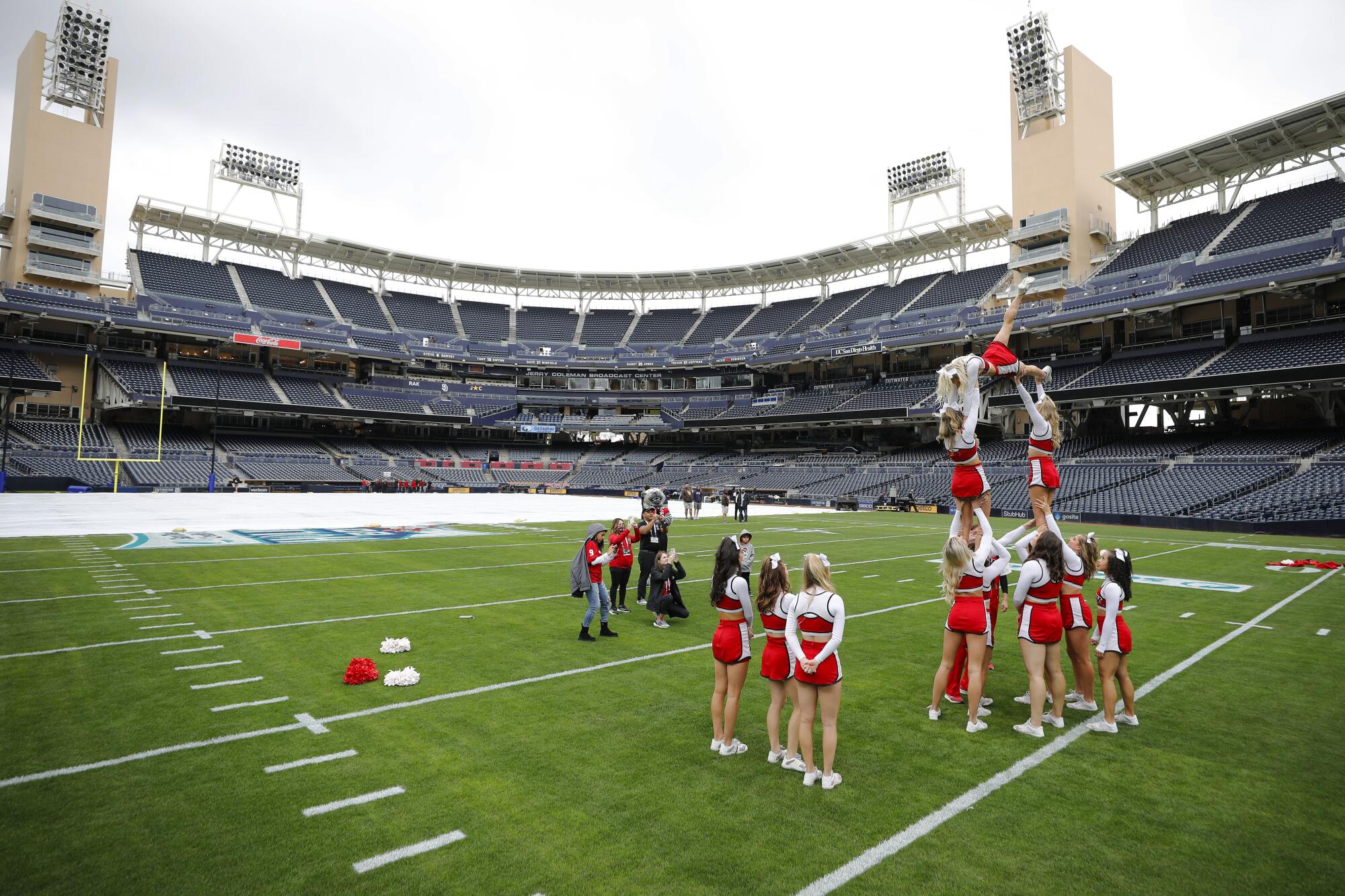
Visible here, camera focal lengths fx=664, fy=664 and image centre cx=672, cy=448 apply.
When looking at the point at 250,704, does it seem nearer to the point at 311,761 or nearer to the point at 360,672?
the point at 360,672

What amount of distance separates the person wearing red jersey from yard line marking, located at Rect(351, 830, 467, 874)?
6494 millimetres

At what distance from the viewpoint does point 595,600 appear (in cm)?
964

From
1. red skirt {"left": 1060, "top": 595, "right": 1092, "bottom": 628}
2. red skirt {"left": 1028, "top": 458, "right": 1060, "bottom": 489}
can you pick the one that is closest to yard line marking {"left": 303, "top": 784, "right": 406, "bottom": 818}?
red skirt {"left": 1060, "top": 595, "right": 1092, "bottom": 628}

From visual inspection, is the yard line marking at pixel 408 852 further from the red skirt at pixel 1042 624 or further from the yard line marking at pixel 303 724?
the red skirt at pixel 1042 624

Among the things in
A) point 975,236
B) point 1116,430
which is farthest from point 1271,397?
point 975,236

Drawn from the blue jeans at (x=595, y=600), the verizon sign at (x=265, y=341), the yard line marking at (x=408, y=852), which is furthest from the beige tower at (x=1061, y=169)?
the verizon sign at (x=265, y=341)

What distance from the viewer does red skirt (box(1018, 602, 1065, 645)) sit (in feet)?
20.6

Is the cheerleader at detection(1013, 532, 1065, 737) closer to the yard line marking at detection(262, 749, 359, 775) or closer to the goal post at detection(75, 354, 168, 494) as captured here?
the yard line marking at detection(262, 749, 359, 775)

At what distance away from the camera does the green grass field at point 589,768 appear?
4055mm

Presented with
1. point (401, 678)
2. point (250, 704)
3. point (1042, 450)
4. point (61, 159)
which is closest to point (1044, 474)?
point (1042, 450)

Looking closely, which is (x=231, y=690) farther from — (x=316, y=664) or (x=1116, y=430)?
(x=1116, y=430)

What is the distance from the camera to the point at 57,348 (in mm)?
52094

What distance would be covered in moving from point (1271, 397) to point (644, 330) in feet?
187

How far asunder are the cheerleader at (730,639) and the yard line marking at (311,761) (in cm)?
312
